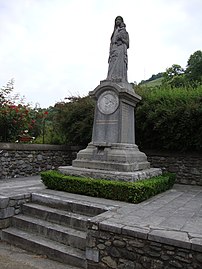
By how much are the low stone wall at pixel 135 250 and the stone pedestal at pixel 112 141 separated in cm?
247

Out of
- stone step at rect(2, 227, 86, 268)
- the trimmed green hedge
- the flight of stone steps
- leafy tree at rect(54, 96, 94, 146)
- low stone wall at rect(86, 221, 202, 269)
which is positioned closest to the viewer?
low stone wall at rect(86, 221, 202, 269)

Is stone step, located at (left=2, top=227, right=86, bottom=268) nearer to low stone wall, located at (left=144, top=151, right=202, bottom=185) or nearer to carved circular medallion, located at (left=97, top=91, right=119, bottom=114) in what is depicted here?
carved circular medallion, located at (left=97, top=91, right=119, bottom=114)

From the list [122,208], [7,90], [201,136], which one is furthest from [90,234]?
[7,90]

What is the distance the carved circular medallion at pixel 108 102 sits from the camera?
22.6 ft

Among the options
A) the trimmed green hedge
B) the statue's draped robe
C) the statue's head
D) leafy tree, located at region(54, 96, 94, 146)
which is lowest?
the trimmed green hedge

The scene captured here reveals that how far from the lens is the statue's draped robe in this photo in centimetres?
727

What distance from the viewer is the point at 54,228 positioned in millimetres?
4418

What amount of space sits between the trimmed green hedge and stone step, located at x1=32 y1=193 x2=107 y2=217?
0.58 m

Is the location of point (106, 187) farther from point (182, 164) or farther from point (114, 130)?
point (182, 164)

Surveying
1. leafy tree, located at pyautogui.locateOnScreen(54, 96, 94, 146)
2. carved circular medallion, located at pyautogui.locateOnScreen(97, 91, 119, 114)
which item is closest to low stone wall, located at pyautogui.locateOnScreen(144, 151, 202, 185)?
leafy tree, located at pyautogui.locateOnScreen(54, 96, 94, 146)

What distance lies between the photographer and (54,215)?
4738 millimetres

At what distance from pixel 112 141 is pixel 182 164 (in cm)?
364

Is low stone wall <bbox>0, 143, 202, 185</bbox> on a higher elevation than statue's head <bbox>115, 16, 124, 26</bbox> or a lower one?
lower

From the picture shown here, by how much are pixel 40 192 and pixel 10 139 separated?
4373 mm
